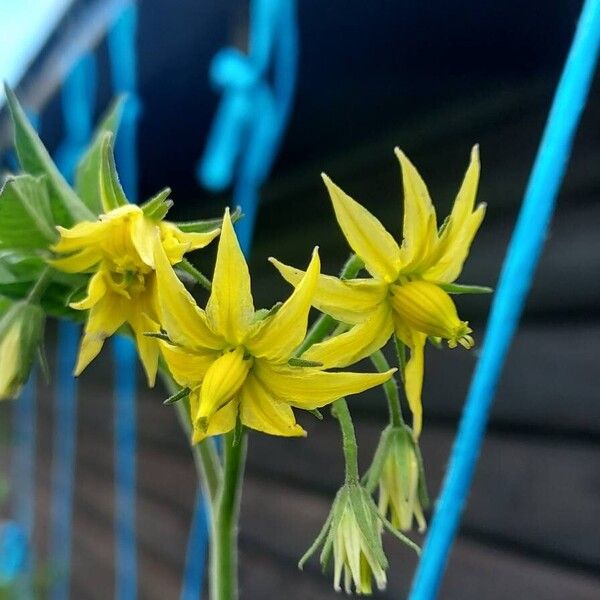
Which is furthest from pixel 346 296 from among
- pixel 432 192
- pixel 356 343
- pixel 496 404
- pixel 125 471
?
pixel 125 471

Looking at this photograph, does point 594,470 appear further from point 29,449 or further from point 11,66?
point 29,449

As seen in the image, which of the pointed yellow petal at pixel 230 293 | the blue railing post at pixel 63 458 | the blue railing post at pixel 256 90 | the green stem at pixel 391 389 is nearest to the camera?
the pointed yellow petal at pixel 230 293

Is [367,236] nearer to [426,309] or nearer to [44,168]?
[426,309]

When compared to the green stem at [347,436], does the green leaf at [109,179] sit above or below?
above

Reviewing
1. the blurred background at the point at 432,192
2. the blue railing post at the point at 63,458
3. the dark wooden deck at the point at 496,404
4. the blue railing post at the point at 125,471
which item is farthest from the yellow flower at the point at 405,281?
the blue railing post at the point at 63,458

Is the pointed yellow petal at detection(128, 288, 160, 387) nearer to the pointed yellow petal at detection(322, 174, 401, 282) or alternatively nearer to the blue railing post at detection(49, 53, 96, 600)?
the pointed yellow petal at detection(322, 174, 401, 282)

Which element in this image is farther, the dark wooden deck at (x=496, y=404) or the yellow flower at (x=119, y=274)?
the dark wooden deck at (x=496, y=404)

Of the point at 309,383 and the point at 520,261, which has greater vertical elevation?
the point at 520,261

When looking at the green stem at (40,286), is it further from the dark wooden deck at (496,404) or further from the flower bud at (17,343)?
the dark wooden deck at (496,404)
